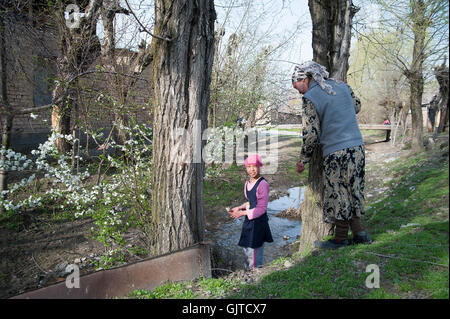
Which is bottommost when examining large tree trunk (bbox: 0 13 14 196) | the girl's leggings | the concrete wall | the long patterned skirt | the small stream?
the small stream

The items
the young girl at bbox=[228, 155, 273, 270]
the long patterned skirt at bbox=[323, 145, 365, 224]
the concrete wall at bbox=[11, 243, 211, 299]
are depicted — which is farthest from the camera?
the young girl at bbox=[228, 155, 273, 270]

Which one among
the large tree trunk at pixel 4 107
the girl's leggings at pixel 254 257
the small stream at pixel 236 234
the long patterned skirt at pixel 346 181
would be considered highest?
the large tree trunk at pixel 4 107

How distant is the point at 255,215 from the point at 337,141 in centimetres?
140

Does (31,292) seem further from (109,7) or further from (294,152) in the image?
(294,152)

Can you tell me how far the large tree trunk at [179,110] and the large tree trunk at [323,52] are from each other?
1419mm

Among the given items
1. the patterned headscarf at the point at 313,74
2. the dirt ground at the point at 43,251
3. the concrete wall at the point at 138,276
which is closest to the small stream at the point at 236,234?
the concrete wall at the point at 138,276

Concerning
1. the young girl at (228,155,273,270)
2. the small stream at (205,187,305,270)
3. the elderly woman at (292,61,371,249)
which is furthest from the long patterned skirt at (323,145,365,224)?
the small stream at (205,187,305,270)

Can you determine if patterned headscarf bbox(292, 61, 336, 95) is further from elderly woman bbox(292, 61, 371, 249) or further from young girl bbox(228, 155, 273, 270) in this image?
young girl bbox(228, 155, 273, 270)

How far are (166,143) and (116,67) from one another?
3583 millimetres

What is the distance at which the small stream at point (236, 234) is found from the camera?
4727 mm

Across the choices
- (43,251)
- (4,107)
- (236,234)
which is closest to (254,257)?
(236,234)

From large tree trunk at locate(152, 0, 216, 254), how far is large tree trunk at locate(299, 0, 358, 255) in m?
1.42

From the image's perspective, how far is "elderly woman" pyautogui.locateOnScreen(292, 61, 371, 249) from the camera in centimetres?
327

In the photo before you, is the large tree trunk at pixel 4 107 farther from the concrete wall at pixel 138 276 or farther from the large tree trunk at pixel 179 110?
the concrete wall at pixel 138 276
